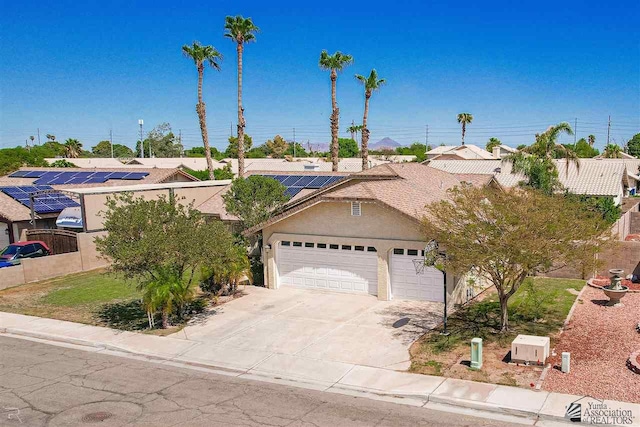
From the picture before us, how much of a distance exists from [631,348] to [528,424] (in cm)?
527

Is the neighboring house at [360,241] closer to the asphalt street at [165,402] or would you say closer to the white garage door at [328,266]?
the white garage door at [328,266]

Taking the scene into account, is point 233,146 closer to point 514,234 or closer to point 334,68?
point 334,68

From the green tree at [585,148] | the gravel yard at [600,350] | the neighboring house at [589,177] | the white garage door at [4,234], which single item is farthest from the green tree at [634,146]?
the white garage door at [4,234]

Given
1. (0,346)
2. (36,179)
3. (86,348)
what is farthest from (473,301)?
(36,179)

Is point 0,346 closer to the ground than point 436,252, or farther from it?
closer to the ground

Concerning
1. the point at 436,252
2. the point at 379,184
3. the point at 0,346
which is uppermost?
the point at 379,184

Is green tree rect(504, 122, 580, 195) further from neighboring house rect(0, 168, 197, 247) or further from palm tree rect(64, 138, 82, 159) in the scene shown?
palm tree rect(64, 138, 82, 159)

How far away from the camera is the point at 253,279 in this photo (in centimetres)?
2527

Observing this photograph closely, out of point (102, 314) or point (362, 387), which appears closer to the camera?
point (362, 387)

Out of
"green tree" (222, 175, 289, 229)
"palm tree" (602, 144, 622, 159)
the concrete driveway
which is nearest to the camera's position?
the concrete driveway

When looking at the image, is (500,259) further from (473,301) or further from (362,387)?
(473,301)

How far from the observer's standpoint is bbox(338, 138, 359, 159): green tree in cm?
15438

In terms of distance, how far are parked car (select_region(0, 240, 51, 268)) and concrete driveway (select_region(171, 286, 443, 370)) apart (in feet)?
42.9

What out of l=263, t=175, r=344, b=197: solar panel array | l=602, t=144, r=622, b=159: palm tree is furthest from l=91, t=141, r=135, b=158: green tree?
l=263, t=175, r=344, b=197: solar panel array
